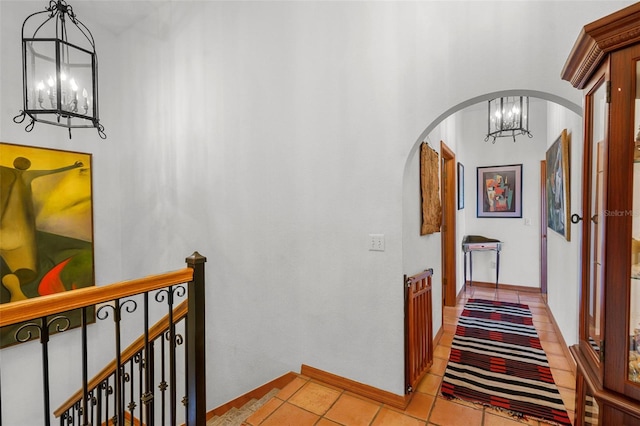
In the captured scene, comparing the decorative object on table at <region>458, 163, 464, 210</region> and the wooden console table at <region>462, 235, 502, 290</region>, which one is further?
A: the wooden console table at <region>462, 235, 502, 290</region>

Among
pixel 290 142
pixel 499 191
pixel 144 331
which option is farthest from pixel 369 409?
pixel 499 191

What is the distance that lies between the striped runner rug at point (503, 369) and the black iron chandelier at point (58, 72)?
125 inches

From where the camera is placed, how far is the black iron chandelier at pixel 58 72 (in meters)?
2.00

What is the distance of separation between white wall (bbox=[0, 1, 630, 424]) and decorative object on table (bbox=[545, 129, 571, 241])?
3.71 feet

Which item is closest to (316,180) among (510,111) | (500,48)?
(500,48)

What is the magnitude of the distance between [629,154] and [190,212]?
10.4 ft

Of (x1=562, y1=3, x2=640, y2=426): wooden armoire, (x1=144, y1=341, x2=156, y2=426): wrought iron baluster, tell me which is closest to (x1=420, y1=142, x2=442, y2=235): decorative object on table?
(x1=562, y1=3, x2=640, y2=426): wooden armoire

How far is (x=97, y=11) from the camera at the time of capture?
3.37m

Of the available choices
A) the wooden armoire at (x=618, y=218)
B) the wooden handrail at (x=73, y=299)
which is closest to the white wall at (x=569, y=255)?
the wooden armoire at (x=618, y=218)

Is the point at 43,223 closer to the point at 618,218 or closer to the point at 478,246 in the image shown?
the point at 618,218

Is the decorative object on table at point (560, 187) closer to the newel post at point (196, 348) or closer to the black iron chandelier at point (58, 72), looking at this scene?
the newel post at point (196, 348)

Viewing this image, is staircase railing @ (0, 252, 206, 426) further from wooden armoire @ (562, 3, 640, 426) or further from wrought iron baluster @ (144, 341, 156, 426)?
wooden armoire @ (562, 3, 640, 426)

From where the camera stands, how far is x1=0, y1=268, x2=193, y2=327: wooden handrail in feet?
3.66

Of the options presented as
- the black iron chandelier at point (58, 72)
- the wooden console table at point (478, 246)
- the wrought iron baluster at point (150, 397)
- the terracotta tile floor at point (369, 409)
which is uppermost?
the black iron chandelier at point (58, 72)
